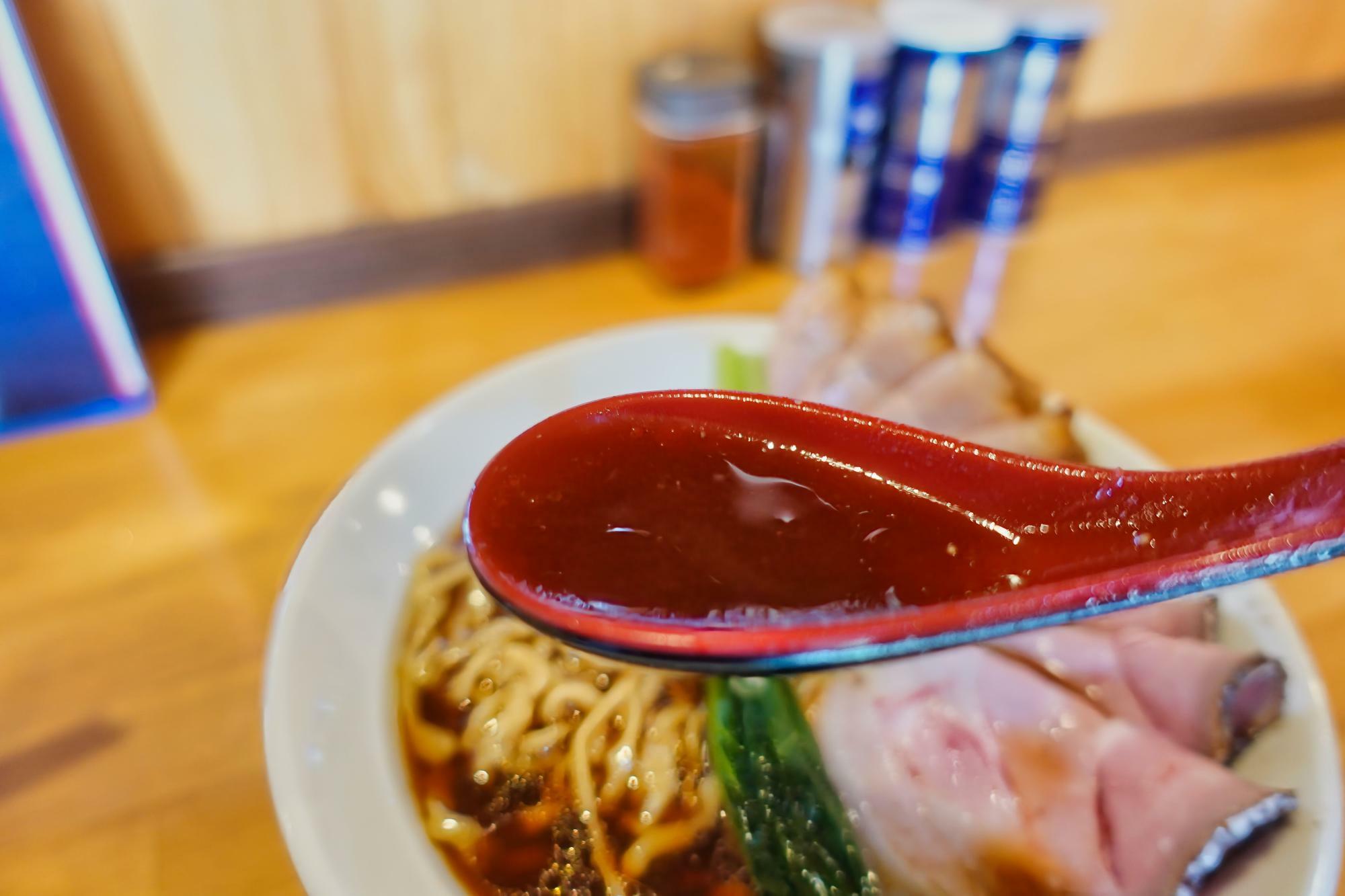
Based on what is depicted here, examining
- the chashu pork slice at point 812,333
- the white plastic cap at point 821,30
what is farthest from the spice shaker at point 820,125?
the chashu pork slice at point 812,333

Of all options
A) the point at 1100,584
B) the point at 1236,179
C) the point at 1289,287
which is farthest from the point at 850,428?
the point at 1236,179

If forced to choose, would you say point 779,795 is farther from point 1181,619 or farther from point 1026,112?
point 1026,112

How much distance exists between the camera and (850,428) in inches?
28.1

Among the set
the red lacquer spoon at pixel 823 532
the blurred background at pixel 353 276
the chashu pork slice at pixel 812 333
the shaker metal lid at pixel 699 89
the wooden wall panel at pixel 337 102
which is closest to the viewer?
the red lacquer spoon at pixel 823 532

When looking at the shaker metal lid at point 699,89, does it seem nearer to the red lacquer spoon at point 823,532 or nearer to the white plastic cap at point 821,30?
the white plastic cap at point 821,30

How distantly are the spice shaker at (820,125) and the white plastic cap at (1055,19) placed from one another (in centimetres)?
22

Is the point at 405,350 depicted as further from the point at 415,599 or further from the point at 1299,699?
the point at 1299,699

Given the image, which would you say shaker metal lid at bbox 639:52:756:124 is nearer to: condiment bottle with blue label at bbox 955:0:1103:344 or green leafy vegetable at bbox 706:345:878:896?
condiment bottle with blue label at bbox 955:0:1103:344

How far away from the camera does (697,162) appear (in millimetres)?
1271

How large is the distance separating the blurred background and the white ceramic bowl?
14 centimetres

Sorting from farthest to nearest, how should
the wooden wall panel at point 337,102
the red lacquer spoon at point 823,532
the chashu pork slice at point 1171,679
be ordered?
the wooden wall panel at point 337,102 → the chashu pork slice at point 1171,679 → the red lacquer spoon at point 823,532

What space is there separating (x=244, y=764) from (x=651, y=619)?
436mm

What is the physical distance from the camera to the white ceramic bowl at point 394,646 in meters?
0.62

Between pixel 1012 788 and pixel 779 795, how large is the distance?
188 millimetres
